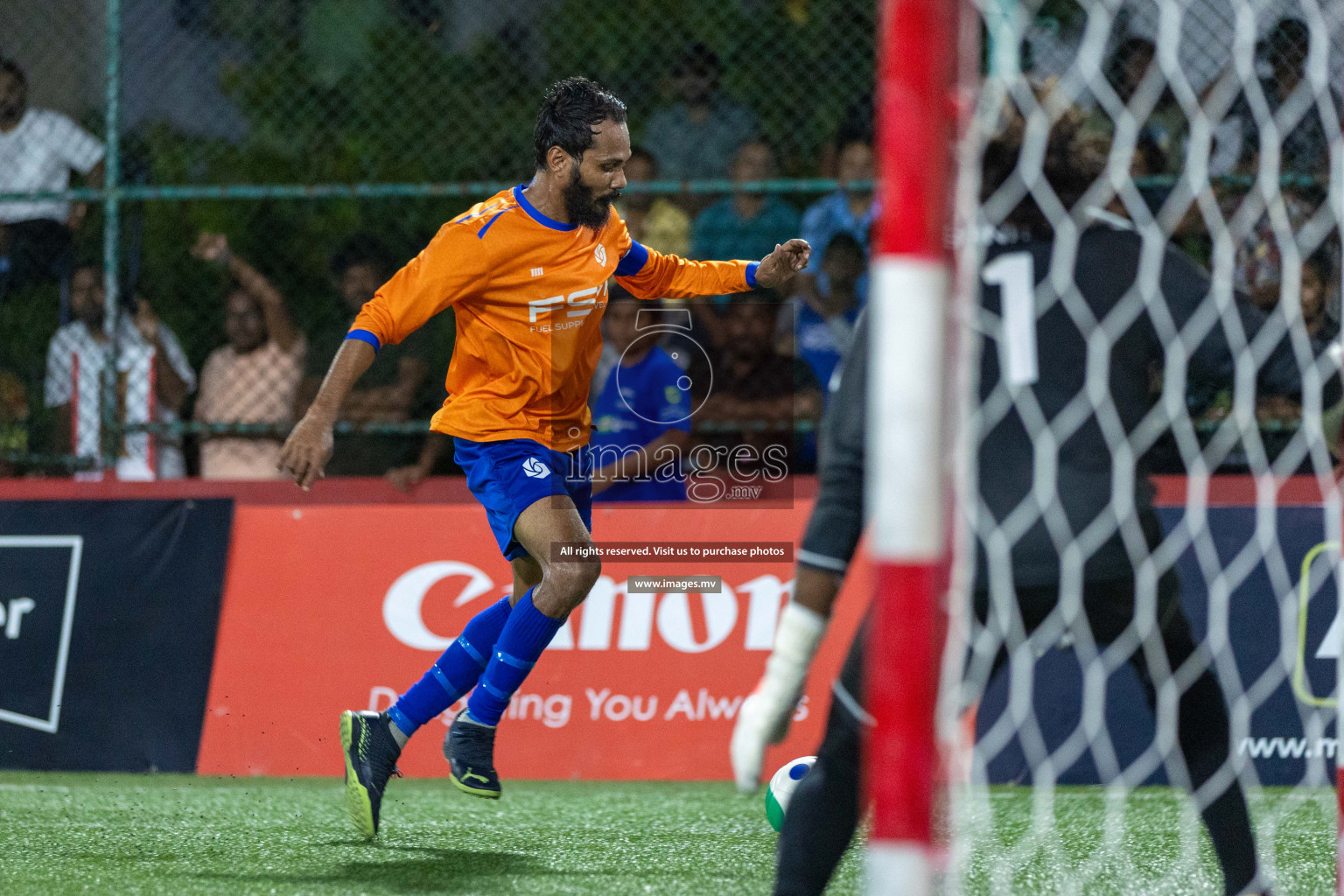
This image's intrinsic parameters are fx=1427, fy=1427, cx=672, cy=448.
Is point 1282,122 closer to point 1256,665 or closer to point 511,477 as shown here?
point 1256,665

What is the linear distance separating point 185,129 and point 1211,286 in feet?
21.3

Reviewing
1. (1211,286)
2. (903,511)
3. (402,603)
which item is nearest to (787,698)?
(903,511)

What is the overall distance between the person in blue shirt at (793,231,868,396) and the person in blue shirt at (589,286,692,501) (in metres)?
0.60

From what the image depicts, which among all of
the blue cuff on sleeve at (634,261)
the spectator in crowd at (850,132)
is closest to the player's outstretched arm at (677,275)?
the blue cuff on sleeve at (634,261)

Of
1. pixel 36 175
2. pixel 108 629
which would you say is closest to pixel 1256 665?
pixel 108 629

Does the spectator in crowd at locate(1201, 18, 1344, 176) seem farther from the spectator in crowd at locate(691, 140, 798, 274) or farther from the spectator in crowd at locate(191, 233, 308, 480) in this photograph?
the spectator in crowd at locate(191, 233, 308, 480)

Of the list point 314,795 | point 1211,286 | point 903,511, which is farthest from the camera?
point 314,795

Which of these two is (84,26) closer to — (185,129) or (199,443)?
(185,129)

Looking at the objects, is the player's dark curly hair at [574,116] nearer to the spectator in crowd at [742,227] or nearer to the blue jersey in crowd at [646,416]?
the blue jersey in crowd at [646,416]

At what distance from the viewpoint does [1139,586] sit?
2.52 meters

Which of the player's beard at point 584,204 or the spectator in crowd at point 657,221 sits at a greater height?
the spectator in crowd at point 657,221

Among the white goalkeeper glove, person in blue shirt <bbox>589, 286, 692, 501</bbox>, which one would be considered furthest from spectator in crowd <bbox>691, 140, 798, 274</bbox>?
the white goalkeeper glove

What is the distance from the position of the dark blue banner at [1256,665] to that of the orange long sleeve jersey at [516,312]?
85.6 inches

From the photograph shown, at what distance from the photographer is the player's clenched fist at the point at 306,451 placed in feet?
11.0
